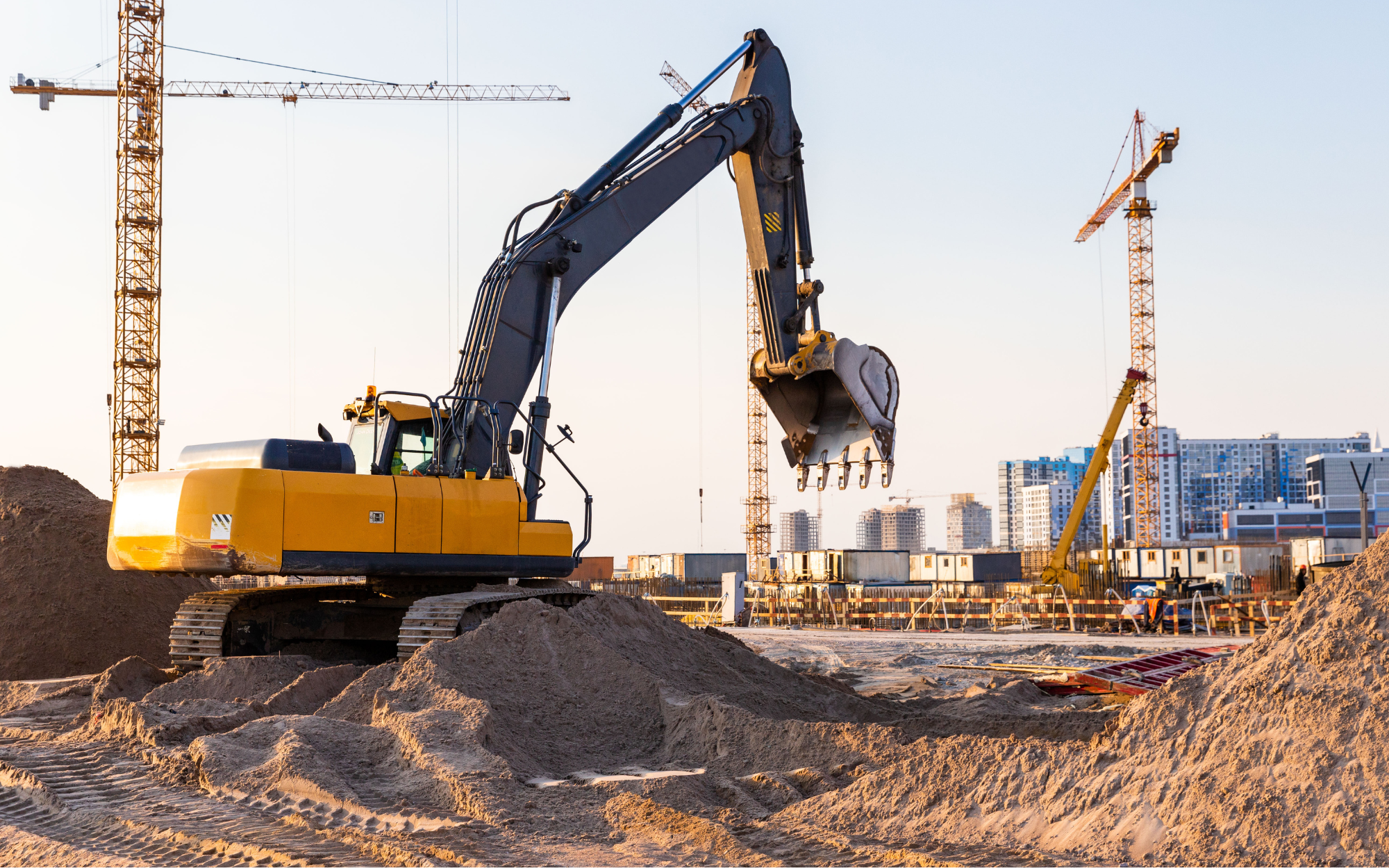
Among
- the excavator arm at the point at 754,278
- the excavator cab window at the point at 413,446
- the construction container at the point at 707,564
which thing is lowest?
the construction container at the point at 707,564

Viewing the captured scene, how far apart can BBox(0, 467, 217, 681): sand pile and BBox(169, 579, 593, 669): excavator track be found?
394cm

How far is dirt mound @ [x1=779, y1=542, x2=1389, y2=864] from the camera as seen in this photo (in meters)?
4.85

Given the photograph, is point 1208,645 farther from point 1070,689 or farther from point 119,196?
point 119,196

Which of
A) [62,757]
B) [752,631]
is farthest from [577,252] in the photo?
[752,631]

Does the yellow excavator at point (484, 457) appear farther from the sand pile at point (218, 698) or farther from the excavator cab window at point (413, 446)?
the sand pile at point (218, 698)

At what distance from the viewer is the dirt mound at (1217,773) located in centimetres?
485

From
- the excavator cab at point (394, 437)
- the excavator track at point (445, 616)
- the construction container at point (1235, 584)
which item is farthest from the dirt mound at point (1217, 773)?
the construction container at point (1235, 584)

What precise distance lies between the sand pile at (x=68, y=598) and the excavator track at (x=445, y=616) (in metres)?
6.67

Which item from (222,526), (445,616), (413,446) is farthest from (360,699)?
(413,446)

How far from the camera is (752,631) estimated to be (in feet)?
90.1

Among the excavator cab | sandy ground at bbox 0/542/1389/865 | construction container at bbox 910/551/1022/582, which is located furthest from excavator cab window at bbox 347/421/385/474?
construction container at bbox 910/551/1022/582

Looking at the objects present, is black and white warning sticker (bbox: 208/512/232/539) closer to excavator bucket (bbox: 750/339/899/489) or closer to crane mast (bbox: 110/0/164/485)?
excavator bucket (bbox: 750/339/899/489)

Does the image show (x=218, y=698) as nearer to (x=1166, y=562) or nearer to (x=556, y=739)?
(x=556, y=739)

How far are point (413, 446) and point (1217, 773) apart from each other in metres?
8.79
